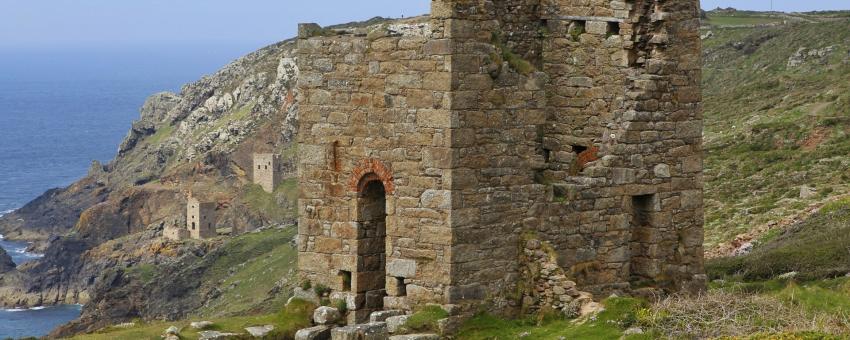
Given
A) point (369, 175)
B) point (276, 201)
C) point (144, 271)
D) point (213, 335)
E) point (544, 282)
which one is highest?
point (369, 175)

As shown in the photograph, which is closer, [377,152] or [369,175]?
[377,152]

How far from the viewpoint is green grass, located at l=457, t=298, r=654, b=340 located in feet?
54.9

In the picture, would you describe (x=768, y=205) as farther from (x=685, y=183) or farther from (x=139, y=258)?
(x=139, y=258)

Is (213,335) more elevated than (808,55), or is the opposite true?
(808,55)

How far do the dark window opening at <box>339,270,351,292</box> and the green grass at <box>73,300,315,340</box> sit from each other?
0.48 meters

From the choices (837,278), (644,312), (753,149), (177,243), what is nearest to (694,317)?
(644,312)

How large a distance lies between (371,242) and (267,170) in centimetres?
13310

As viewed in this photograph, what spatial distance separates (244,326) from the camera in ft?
61.1

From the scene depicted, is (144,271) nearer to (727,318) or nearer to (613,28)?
(613,28)

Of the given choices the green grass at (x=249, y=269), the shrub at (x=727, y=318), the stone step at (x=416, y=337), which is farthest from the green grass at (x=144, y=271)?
the shrub at (x=727, y=318)

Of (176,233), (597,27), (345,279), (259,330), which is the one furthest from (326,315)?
(176,233)

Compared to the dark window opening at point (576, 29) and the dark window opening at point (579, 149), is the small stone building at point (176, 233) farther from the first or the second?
the dark window opening at point (576, 29)

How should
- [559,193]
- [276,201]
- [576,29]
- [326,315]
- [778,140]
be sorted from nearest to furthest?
[559,193] < [326,315] < [576,29] < [778,140] < [276,201]

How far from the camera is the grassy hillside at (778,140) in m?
38.0
